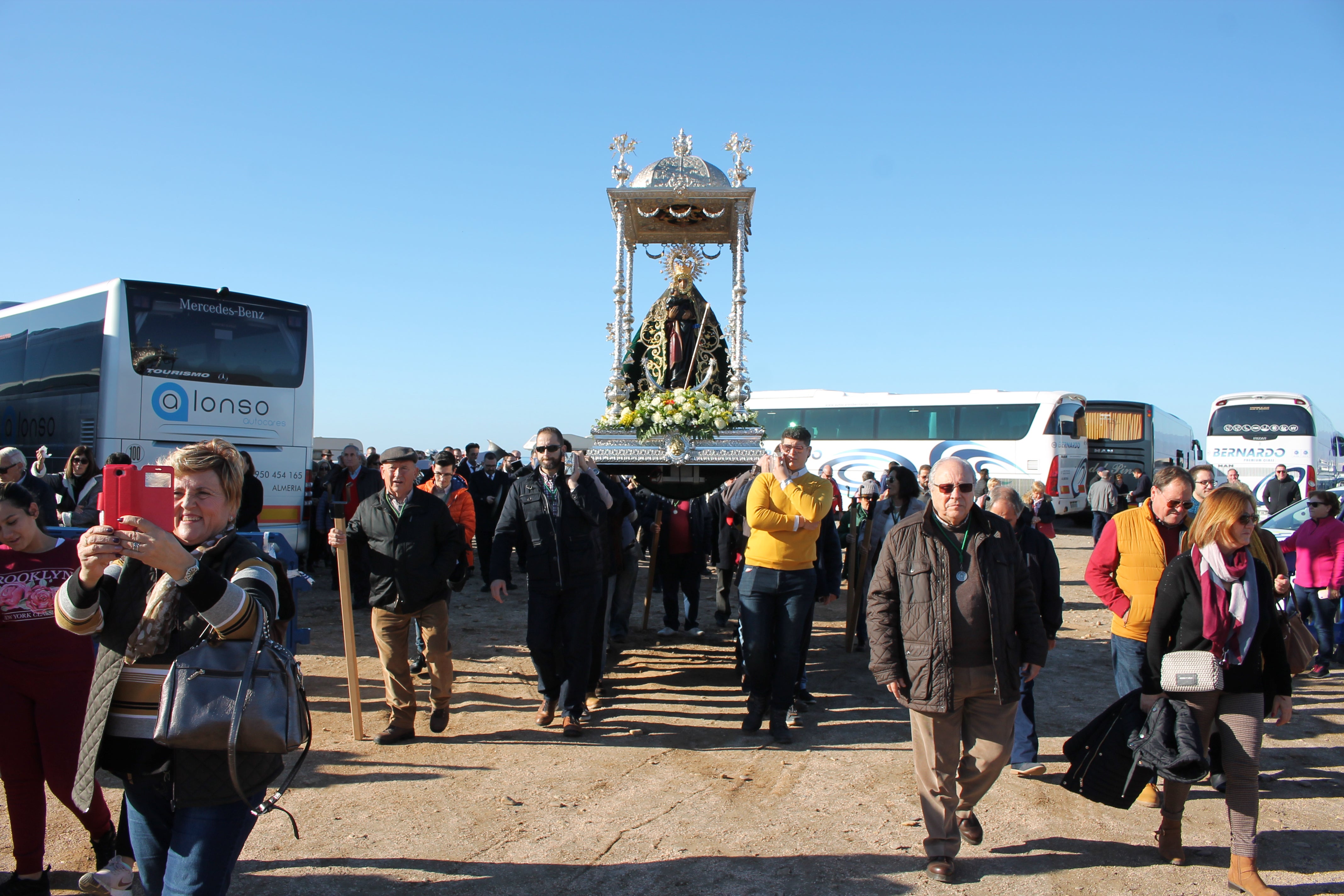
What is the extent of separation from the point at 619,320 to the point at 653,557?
3.05 m

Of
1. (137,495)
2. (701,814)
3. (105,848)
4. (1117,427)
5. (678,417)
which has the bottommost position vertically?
(701,814)

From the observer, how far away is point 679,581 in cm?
935

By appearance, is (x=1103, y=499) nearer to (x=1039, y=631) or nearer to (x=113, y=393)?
(x=1039, y=631)

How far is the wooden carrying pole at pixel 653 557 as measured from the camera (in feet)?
29.7

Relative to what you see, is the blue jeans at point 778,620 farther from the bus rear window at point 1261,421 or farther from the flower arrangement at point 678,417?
the bus rear window at point 1261,421

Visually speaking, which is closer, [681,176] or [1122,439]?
[681,176]

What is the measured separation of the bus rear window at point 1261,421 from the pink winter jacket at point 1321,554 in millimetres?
17222

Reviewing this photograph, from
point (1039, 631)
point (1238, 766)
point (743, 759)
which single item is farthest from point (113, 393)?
point (1238, 766)

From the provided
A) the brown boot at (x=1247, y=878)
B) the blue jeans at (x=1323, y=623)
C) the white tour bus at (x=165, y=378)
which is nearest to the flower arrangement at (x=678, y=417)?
the white tour bus at (x=165, y=378)

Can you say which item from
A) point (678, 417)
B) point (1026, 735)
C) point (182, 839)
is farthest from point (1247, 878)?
point (678, 417)

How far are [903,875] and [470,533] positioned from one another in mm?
3885

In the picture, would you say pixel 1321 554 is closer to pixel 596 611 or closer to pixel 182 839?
pixel 596 611

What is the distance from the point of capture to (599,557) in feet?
19.4

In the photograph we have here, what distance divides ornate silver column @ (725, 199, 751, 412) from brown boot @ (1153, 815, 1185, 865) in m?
6.65
